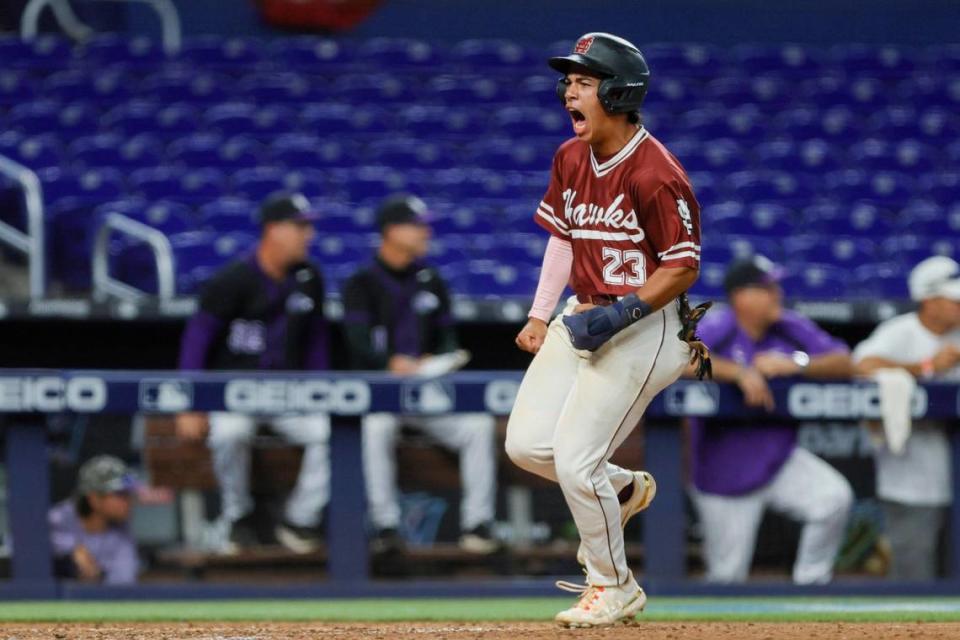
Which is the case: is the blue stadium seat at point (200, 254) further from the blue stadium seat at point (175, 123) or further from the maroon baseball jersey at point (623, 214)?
the maroon baseball jersey at point (623, 214)

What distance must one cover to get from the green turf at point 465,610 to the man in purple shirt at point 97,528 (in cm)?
12

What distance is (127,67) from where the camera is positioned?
11.3 metres

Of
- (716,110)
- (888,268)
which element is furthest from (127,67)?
(888,268)

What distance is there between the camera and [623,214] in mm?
3896

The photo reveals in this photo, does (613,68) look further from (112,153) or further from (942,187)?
(942,187)

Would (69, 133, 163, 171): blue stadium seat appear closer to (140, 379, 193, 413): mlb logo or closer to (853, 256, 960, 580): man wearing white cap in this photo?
(140, 379, 193, 413): mlb logo

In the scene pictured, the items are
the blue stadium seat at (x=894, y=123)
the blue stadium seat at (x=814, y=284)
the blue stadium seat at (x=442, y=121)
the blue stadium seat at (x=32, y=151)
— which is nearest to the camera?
the blue stadium seat at (x=814, y=284)

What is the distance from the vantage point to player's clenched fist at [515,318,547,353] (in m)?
4.14

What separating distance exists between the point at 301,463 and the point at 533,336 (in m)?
1.69

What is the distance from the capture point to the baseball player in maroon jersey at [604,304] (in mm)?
3846

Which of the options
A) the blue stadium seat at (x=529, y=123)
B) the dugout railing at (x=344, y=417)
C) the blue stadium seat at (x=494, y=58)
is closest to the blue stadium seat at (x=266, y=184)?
the blue stadium seat at (x=529, y=123)

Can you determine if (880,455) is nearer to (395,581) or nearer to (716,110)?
(395,581)

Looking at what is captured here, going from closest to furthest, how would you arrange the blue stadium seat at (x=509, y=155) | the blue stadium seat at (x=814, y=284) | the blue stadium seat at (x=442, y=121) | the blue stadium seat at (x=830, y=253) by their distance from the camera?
the blue stadium seat at (x=814, y=284)
the blue stadium seat at (x=830, y=253)
the blue stadium seat at (x=509, y=155)
the blue stadium seat at (x=442, y=121)

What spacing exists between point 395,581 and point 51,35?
24.8ft
